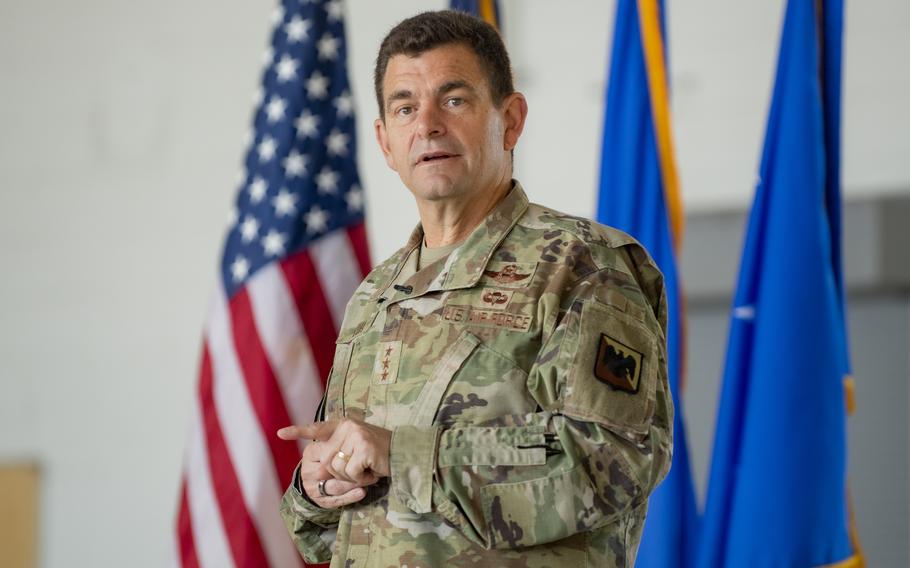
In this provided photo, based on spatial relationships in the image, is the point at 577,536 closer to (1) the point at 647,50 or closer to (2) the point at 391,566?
(2) the point at 391,566

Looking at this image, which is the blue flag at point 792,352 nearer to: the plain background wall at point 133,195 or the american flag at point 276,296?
the american flag at point 276,296

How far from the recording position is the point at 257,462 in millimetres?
2102

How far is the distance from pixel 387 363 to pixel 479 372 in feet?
0.43

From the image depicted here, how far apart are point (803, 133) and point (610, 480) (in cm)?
128

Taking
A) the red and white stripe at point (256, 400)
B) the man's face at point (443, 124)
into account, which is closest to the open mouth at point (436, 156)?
the man's face at point (443, 124)

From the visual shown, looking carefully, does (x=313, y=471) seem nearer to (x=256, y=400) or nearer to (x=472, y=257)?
(x=472, y=257)

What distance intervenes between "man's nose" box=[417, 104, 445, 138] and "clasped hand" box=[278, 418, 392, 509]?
34 centimetres

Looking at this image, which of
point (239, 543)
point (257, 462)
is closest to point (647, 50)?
point (257, 462)

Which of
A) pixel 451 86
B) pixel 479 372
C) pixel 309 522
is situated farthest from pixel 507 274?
pixel 309 522

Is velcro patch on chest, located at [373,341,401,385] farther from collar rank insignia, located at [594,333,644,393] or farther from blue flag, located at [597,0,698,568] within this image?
blue flag, located at [597,0,698,568]

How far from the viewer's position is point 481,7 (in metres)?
2.40

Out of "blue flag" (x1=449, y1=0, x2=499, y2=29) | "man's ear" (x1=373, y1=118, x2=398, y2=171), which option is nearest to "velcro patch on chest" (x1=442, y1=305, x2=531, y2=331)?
"man's ear" (x1=373, y1=118, x2=398, y2=171)

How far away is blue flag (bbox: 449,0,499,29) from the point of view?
2.36 metres

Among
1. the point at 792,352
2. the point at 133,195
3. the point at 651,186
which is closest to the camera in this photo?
the point at 792,352
